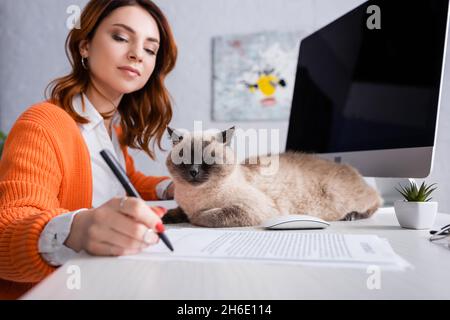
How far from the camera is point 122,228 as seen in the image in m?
0.54

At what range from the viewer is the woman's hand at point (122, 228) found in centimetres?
54

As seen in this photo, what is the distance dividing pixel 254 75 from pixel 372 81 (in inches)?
96.2

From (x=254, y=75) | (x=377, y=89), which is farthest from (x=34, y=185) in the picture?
(x=254, y=75)

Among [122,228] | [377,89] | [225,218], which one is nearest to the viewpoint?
[122,228]

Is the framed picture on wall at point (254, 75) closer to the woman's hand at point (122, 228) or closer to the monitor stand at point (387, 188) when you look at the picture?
the monitor stand at point (387, 188)

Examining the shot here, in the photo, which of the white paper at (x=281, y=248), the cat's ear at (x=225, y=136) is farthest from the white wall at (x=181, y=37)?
the white paper at (x=281, y=248)

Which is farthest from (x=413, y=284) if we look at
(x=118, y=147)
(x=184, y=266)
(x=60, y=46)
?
(x=60, y=46)

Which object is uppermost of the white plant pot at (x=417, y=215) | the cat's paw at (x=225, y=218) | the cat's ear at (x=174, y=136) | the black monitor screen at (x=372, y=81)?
the black monitor screen at (x=372, y=81)

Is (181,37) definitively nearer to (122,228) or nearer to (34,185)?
(34,185)

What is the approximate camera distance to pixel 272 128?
3.53m

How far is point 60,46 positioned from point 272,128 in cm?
239

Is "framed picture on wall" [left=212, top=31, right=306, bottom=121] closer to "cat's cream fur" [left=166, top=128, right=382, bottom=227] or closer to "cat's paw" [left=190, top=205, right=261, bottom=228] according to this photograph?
"cat's cream fur" [left=166, top=128, right=382, bottom=227]

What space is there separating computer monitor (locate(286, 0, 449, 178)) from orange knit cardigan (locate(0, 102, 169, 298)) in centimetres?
88

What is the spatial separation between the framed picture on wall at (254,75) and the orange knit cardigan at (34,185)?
263cm
